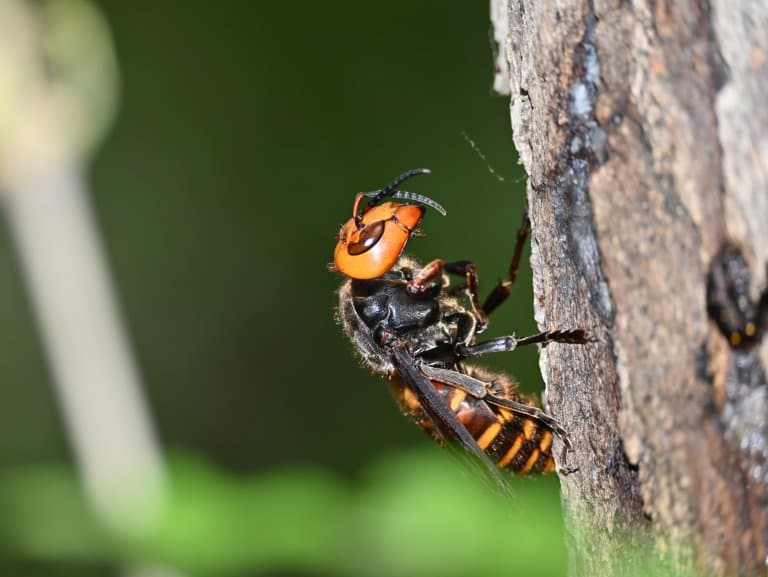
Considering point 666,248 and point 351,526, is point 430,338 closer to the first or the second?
point 351,526

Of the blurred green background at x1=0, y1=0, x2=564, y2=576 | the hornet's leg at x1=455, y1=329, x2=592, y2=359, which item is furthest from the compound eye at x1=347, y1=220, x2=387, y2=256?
the blurred green background at x1=0, y1=0, x2=564, y2=576

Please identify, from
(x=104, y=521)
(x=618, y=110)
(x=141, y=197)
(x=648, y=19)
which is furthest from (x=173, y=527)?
(x=141, y=197)

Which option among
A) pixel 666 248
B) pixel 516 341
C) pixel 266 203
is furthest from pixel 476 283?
pixel 266 203

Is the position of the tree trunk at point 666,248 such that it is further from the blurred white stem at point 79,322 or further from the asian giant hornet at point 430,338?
the blurred white stem at point 79,322

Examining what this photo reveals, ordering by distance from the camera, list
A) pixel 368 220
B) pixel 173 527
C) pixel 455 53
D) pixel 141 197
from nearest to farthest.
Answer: pixel 173 527
pixel 368 220
pixel 455 53
pixel 141 197

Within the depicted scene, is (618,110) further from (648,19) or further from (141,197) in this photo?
(141,197)

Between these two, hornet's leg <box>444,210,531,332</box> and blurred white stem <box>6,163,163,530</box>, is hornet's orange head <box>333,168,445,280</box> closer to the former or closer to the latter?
hornet's leg <box>444,210,531,332</box>

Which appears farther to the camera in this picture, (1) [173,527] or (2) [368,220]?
(2) [368,220]
